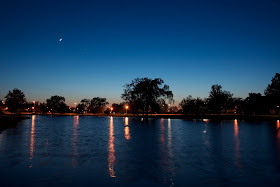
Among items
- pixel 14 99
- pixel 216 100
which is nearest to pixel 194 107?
pixel 216 100

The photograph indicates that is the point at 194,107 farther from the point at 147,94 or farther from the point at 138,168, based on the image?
the point at 138,168

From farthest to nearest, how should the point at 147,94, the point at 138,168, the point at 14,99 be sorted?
the point at 14,99, the point at 147,94, the point at 138,168

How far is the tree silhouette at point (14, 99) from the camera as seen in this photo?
5113 inches

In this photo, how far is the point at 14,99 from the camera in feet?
433

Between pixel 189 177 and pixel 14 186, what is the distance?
20.9 ft

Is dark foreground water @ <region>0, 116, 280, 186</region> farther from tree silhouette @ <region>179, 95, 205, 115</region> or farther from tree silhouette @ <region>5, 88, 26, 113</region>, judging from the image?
tree silhouette @ <region>5, 88, 26, 113</region>

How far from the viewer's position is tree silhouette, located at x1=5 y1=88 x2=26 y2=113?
130 metres

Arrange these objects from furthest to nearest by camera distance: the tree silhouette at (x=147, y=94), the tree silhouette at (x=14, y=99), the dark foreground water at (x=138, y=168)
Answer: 1. the tree silhouette at (x=14, y=99)
2. the tree silhouette at (x=147, y=94)
3. the dark foreground water at (x=138, y=168)

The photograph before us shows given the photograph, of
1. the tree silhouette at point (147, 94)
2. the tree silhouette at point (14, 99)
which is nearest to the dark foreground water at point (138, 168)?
the tree silhouette at point (147, 94)

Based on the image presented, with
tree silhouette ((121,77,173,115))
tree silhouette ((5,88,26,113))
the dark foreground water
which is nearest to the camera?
the dark foreground water

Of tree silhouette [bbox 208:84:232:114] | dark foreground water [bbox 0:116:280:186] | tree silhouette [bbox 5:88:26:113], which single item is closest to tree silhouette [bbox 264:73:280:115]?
tree silhouette [bbox 208:84:232:114]

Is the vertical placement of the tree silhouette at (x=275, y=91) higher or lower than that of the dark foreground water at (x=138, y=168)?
higher

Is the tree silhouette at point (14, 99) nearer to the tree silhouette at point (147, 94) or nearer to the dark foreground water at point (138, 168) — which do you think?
the tree silhouette at point (147, 94)

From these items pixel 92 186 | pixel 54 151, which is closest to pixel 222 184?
pixel 92 186
